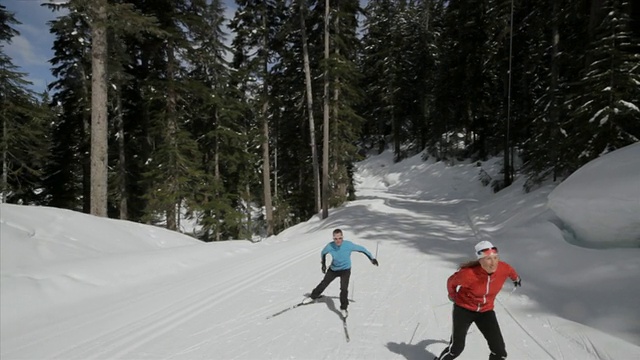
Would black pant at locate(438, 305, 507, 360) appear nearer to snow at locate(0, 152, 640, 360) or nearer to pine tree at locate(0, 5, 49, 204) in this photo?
snow at locate(0, 152, 640, 360)

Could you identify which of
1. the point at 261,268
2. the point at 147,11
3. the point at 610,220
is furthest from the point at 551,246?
the point at 147,11

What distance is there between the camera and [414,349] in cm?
483

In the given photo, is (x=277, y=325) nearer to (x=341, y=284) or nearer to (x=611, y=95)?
(x=341, y=284)

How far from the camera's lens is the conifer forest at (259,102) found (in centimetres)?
1000

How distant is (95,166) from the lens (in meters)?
9.98

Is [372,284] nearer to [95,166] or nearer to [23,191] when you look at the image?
[95,166]

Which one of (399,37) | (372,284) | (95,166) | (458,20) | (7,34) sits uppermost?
(399,37)

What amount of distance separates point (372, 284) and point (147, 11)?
15.2m

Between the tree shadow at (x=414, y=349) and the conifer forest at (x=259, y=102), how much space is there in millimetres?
8888

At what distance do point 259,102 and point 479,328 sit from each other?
1977cm

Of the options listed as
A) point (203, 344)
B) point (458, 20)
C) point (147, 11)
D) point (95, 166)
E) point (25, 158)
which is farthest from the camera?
point (458, 20)

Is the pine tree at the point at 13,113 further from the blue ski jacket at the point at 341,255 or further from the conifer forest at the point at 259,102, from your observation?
the blue ski jacket at the point at 341,255

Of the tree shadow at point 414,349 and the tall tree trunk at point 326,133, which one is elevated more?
the tall tree trunk at point 326,133

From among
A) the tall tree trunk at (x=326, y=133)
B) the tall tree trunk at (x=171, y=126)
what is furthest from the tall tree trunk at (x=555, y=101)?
the tall tree trunk at (x=171, y=126)
